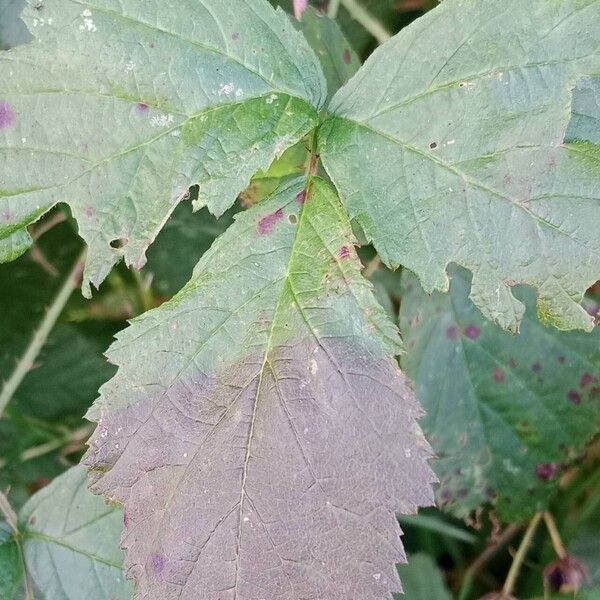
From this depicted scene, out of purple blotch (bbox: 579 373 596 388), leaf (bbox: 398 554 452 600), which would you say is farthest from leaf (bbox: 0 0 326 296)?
leaf (bbox: 398 554 452 600)

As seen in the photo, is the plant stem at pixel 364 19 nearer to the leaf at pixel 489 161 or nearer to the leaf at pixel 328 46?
the leaf at pixel 328 46

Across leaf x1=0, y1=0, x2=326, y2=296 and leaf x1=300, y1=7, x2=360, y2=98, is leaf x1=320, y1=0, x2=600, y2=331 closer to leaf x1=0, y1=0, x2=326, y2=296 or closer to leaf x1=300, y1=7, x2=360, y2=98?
leaf x1=0, y1=0, x2=326, y2=296

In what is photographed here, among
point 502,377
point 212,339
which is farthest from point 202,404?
point 502,377

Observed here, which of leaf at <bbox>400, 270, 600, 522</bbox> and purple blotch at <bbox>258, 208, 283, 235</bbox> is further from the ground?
purple blotch at <bbox>258, 208, 283, 235</bbox>

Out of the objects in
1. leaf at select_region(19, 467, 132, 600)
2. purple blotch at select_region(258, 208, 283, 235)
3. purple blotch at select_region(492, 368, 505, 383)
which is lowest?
purple blotch at select_region(492, 368, 505, 383)

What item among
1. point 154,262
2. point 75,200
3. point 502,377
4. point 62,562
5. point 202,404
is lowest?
point 502,377

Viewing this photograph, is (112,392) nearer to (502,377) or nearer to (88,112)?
(88,112)
